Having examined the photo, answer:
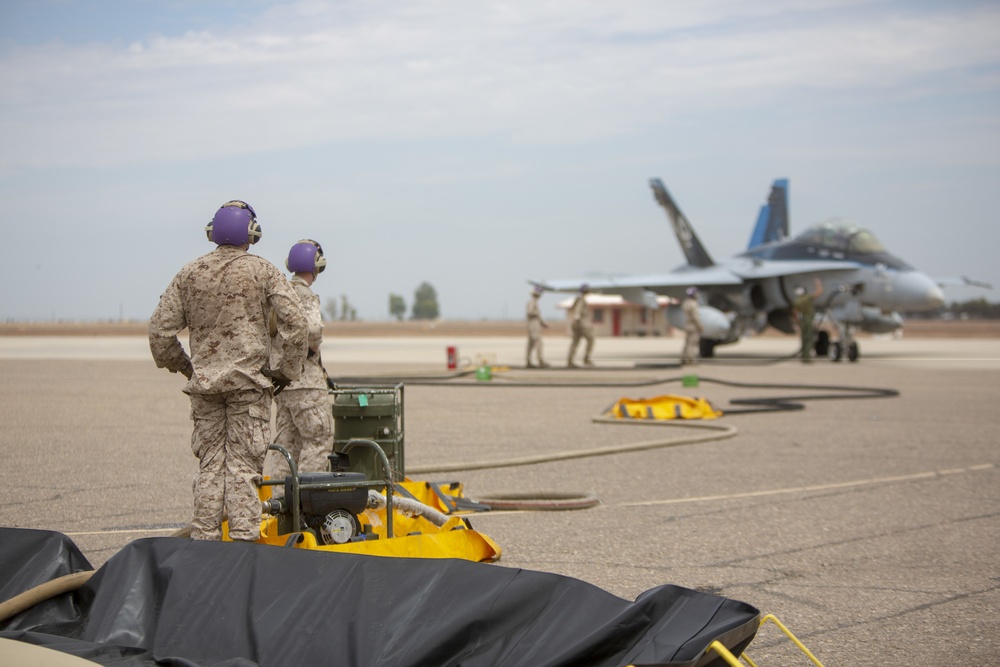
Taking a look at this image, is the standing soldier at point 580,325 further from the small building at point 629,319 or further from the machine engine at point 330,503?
the small building at point 629,319

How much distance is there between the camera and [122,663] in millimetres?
3541

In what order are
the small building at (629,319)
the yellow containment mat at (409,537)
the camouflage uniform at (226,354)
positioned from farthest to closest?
1. the small building at (629,319)
2. the camouflage uniform at (226,354)
3. the yellow containment mat at (409,537)

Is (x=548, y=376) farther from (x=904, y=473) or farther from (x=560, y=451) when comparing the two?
(x=904, y=473)

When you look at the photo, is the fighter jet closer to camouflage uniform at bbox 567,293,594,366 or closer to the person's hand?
camouflage uniform at bbox 567,293,594,366

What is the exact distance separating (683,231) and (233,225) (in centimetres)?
3145

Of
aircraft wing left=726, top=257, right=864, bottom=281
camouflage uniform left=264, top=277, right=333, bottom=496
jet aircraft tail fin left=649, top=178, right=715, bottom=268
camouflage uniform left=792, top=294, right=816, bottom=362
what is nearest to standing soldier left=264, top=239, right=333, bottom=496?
camouflage uniform left=264, top=277, right=333, bottom=496

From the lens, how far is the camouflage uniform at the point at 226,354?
5.30 m

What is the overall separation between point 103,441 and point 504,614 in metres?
8.64

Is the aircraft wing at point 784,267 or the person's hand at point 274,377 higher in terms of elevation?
the aircraft wing at point 784,267

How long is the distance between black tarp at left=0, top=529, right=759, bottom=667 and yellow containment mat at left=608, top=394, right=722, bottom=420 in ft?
33.6

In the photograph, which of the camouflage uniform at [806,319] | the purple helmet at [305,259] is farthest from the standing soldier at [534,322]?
the purple helmet at [305,259]

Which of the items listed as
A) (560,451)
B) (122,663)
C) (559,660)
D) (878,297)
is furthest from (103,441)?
(878,297)

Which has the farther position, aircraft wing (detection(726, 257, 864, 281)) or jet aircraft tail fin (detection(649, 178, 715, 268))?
jet aircraft tail fin (detection(649, 178, 715, 268))

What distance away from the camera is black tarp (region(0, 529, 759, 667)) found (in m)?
3.45
